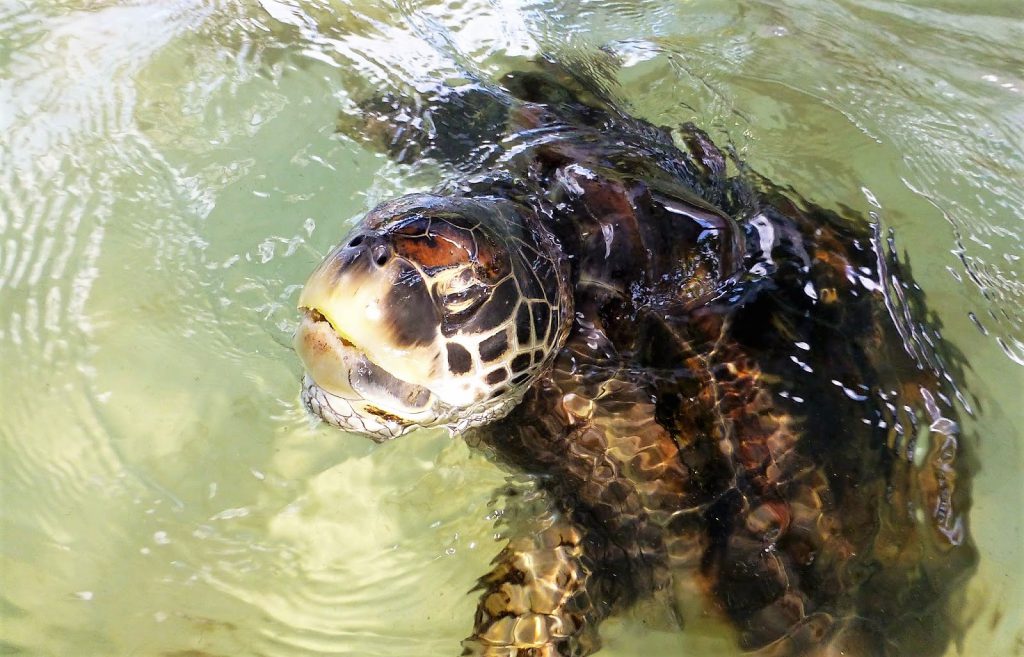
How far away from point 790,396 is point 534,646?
102cm

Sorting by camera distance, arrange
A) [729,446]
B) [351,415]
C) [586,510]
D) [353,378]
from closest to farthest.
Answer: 1. [353,378]
2. [351,415]
3. [729,446]
4. [586,510]

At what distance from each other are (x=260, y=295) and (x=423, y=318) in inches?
45.4

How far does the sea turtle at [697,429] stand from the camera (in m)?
1.77

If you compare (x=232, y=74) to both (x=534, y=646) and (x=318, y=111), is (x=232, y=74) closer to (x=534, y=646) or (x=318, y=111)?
(x=318, y=111)

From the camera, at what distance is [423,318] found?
140cm

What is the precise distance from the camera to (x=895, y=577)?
180cm

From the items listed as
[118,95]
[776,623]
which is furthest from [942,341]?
[118,95]

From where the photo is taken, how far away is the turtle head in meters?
1.36

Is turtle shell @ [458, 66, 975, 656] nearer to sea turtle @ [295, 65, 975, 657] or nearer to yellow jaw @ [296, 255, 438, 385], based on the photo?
sea turtle @ [295, 65, 975, 657]

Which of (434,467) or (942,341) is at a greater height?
(942,341)

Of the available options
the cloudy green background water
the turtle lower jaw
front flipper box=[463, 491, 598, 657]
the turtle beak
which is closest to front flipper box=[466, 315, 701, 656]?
front flipper box=[463, 491, 598, 657]

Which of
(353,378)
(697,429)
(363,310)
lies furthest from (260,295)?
(697,429)

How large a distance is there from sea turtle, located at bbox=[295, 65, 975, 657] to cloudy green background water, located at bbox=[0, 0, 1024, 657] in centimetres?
17

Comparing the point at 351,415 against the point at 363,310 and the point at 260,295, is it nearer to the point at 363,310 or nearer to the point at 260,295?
the point at 363,310
